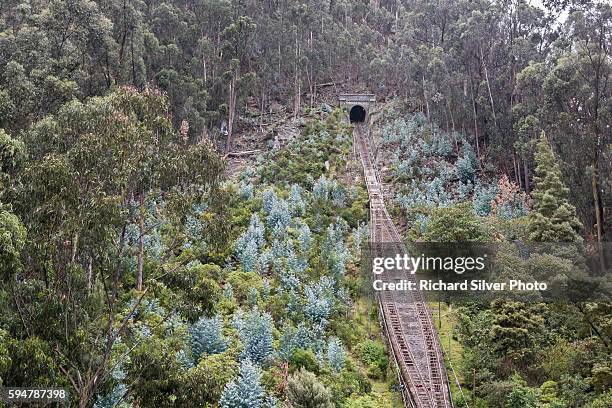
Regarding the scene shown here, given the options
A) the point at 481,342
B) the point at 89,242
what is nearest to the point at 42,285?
the point at 89,242

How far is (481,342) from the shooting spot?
14.6 meters

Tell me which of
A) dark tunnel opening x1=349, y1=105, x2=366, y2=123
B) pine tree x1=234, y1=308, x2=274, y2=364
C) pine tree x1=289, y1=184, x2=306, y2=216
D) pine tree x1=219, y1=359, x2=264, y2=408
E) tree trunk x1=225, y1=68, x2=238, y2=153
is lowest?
pine tree x1=219, y1=359, x2=264, y2=408

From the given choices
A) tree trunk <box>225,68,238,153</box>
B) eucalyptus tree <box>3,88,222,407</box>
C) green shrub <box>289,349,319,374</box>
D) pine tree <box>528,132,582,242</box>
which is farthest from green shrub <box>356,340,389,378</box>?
tree trunk <box>225,68,238,153</box>

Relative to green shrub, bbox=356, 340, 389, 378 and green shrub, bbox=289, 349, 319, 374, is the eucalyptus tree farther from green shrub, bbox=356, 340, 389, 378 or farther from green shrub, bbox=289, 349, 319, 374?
green shrub, bbox=356, 340, 389, 378

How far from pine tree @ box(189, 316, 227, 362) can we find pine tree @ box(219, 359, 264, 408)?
1929 mm

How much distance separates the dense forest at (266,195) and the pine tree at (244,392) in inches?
1.6

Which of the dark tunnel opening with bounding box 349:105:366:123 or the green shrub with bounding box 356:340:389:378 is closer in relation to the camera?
the green shrub with bounding box 356:340:389:378

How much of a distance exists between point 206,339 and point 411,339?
662 centimetres

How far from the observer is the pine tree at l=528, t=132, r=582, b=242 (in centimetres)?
1600

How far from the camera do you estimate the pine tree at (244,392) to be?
10602 mm

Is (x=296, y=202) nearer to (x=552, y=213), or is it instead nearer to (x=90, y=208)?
(x=552, y=213)

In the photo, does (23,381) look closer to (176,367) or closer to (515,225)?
(176,367)

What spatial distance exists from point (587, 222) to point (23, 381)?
17550 mm

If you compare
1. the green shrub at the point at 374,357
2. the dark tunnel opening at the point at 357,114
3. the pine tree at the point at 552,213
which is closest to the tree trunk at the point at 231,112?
the dark tunnel opening at the point at 357,114
